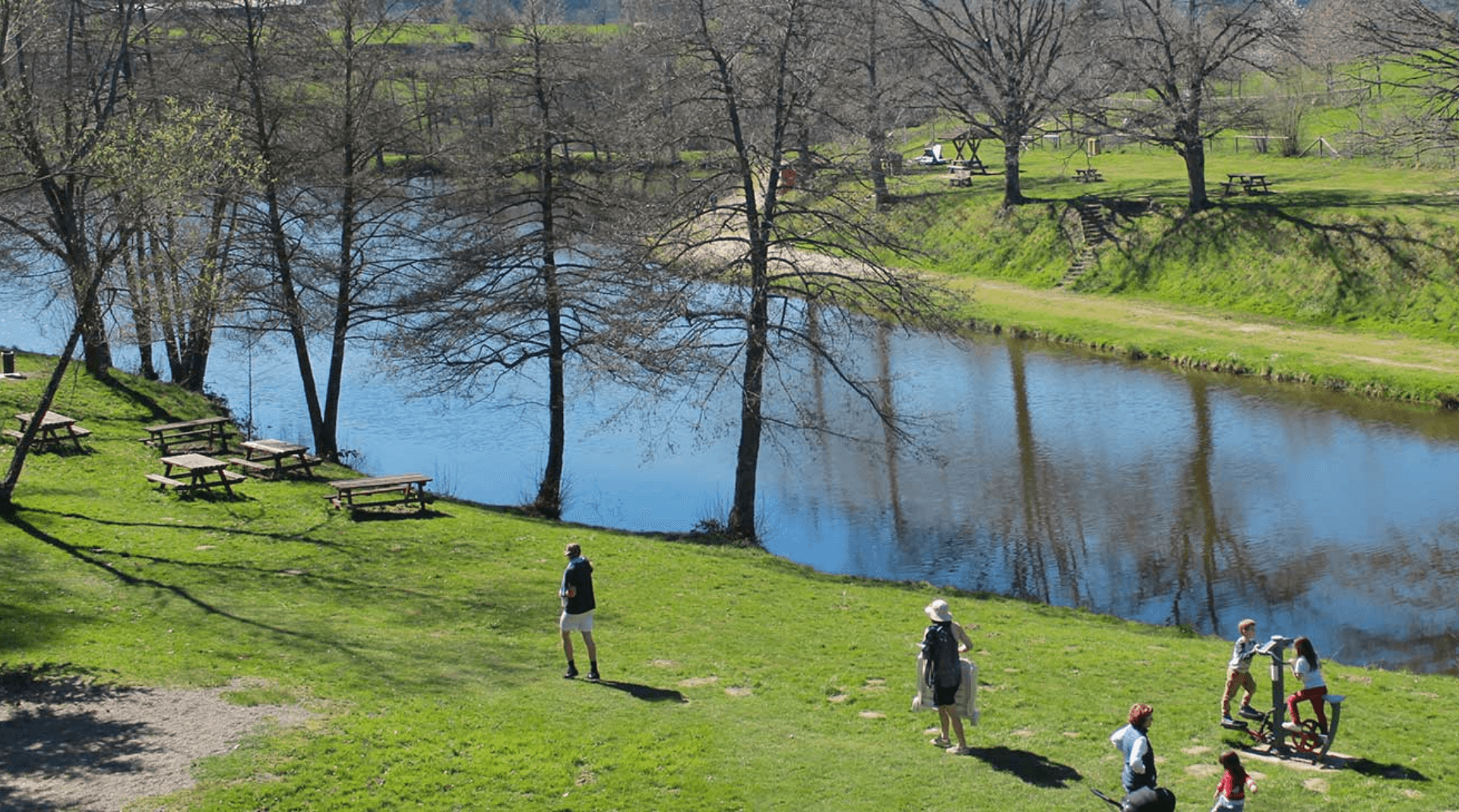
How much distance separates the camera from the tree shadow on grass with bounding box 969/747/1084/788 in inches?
560

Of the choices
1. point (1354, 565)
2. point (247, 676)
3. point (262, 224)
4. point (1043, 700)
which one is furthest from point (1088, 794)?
point (262, 224)

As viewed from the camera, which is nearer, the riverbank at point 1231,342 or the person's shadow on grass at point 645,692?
the person's shadow on grass at point 645,692

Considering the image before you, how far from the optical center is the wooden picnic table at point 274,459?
94.6ft

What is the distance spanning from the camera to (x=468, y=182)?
29.8 m

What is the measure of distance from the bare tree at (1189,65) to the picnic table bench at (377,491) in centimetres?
3539

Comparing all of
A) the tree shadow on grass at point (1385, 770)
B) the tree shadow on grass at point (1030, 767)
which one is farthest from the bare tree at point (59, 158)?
the tree shadow on grass at point (1385, 770)

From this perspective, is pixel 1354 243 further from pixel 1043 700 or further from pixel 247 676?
pixel 247 676

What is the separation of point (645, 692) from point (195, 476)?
43.7 ft

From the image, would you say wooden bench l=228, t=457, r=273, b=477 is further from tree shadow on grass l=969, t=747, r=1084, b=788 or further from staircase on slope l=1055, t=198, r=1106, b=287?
staircase on slope l=1055, t=198, r=1106, b=287

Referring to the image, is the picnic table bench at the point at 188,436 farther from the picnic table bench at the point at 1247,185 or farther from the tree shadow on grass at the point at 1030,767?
the picnic table bench at the point at 1247,185

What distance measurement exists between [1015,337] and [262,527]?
32.9m

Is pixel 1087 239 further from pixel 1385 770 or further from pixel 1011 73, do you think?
pixel 1385 770

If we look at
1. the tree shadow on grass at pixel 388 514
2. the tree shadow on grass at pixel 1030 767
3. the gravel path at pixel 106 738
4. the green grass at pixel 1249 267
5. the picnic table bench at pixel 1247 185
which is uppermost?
the picnic table bench at pixel 1247 185

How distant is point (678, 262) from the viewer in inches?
1105
